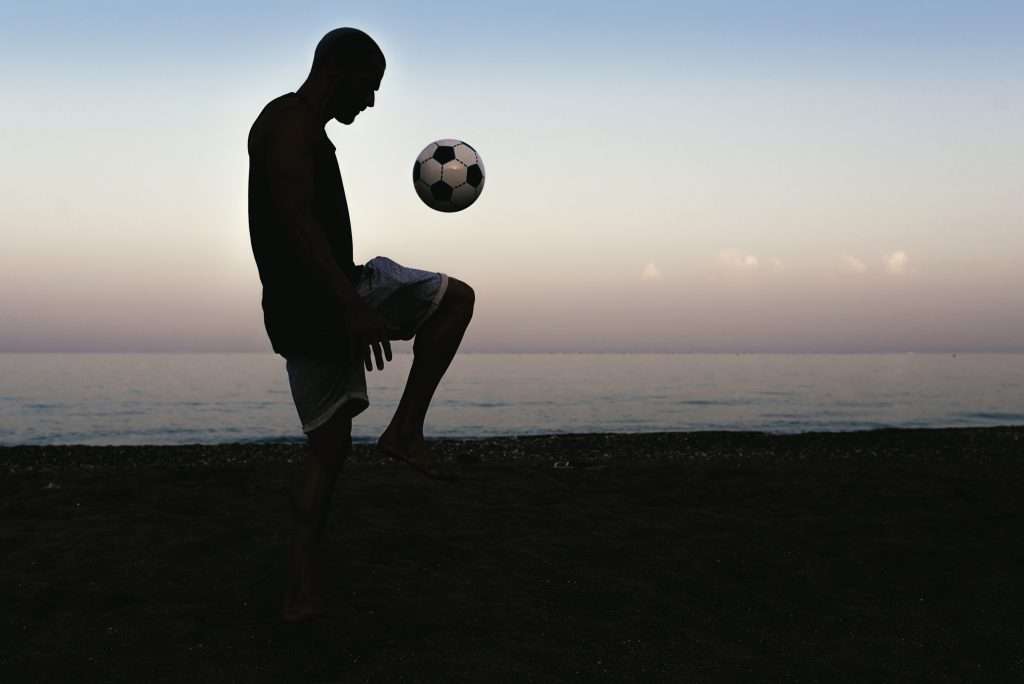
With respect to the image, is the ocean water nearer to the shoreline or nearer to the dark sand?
the shoreline

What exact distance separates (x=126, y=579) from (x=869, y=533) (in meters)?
5.08

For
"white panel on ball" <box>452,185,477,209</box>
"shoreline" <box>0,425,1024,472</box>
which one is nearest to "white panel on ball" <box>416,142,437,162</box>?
"white panel on ball" <box>452,185,477,209</box>

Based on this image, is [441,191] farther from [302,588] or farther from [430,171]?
[302,588]

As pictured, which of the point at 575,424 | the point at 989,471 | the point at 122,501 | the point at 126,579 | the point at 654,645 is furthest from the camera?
the point at 575,424

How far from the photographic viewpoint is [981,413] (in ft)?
124

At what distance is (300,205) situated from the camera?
368cm

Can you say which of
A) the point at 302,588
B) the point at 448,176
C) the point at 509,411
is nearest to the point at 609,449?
the point at 448,176

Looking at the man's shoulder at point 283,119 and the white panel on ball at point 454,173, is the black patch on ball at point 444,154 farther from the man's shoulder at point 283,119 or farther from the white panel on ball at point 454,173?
the man's shoulder at point 283,119

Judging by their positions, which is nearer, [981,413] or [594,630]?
[594,630]

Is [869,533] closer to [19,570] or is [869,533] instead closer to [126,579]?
[126,579]

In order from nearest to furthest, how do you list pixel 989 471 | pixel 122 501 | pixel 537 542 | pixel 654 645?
1. pixel 654 645
2. pixel 537 542
3. pixel 122 501
4. pixel 989 471

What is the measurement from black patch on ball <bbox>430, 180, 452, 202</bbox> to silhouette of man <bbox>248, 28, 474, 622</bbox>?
1269mm

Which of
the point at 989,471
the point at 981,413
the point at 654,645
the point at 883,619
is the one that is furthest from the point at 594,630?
the point at 981,413

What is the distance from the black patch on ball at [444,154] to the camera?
5.35 meters
